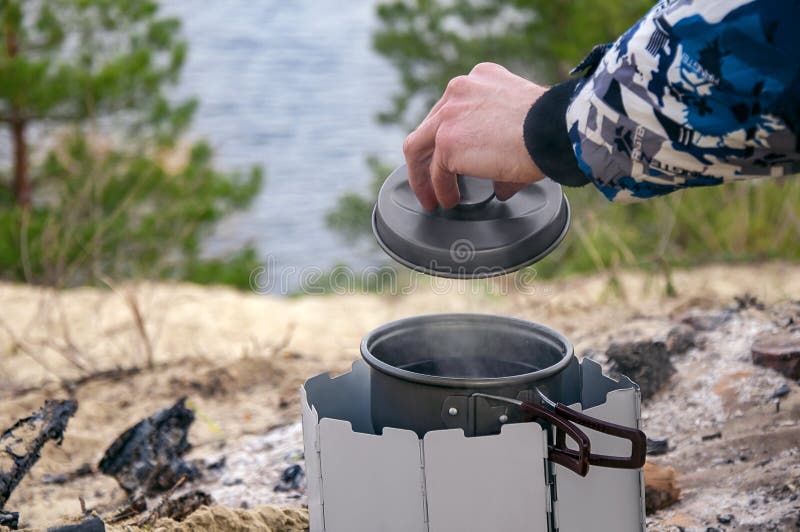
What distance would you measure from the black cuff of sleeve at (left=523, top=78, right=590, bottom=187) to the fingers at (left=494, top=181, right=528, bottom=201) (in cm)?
36

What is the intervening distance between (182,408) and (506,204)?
156cm

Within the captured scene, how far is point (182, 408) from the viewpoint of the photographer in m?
3.11

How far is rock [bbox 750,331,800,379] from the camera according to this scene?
3049 mm

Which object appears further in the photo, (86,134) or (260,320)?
(86,134)

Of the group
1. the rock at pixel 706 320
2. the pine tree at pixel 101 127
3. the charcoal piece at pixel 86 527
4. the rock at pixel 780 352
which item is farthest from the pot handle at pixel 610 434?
the pine tree at pixel 101 127

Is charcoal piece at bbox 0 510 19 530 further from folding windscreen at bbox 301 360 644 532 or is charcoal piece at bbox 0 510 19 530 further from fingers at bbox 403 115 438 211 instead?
fingers at bbox 403 115 438 211

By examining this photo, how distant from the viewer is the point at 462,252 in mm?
2105

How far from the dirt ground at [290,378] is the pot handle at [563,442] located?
2.34 feet

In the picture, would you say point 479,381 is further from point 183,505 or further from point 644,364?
point 644,364

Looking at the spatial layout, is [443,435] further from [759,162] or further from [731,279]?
[731,279]

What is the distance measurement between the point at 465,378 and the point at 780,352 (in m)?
1.69

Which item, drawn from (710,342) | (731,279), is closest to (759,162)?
(710,342)

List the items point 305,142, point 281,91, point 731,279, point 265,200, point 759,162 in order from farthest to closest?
1. point 281,91
2. point 305,142
3. point 265,200
4. point 731,279
5. point 759,162

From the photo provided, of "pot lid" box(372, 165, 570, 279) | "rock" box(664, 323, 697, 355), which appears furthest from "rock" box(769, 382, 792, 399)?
"pot lid" box(372, 165, 570, 279)
